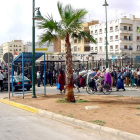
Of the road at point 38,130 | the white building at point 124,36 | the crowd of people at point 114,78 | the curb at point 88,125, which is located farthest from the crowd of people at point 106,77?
the white building at point 124,36

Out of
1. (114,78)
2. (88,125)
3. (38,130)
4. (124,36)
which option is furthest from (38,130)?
(124,36)

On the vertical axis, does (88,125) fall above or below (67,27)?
below

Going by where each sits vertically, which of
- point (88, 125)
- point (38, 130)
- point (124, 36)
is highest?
point (124, 36)

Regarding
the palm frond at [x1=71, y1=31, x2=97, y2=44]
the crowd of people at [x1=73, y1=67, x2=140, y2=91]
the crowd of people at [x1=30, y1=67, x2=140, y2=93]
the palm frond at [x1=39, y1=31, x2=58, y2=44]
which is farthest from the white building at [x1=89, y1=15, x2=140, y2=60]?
the palm frond at [x1=39, y1=31, x2=58, y2=44]

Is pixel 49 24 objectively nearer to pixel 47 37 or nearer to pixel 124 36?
pixel 47 37

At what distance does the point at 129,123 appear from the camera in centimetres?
805

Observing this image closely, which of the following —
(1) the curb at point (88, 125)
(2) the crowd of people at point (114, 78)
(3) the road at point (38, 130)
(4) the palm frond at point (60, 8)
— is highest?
(4) the palm frond at point (60, 8)

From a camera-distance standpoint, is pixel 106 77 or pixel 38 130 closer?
pixel 38 130

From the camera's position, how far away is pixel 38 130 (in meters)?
8.08

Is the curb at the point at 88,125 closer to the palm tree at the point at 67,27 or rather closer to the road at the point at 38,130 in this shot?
the road at the point at 38,130

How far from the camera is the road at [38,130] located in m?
7.21

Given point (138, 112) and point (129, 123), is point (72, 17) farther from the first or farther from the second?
point (129, 123)

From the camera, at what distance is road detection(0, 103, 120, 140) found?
7205 mm

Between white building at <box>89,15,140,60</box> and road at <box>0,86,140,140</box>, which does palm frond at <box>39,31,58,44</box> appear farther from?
white building at <box>89,15,140,60</box>
